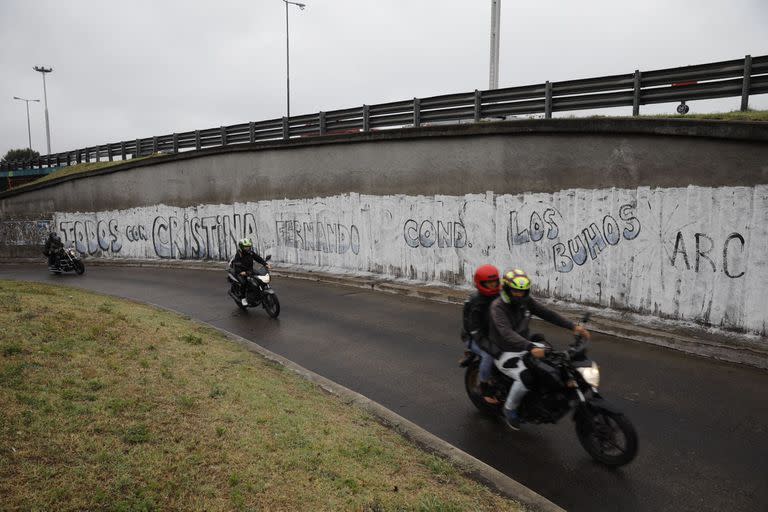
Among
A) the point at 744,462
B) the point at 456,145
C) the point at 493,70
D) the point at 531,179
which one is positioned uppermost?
the point at 493,70

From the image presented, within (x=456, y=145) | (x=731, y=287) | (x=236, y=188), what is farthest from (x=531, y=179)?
(x=236, y=188)

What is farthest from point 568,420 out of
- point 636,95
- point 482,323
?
point 636,95

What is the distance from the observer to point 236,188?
20984 mm

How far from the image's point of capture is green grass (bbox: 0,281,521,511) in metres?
3.51

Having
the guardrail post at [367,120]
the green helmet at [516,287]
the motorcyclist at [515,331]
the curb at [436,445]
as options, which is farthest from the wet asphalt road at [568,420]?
the guardrail post at [367,120]

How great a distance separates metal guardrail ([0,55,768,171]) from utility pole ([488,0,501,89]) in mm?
1819

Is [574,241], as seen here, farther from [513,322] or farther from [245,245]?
[245,245]

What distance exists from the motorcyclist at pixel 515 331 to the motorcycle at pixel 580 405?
111mm

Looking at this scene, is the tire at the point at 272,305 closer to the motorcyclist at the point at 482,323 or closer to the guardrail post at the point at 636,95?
the motorcyclist at the point at 482,323

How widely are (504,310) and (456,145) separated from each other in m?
8.97

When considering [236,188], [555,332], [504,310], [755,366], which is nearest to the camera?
[504,310]

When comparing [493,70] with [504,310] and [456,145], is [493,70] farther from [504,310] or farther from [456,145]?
[504,310]

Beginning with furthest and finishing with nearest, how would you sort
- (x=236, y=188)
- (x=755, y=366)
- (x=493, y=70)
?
1. (x=236, y=188)
2. (x=493, y=70)
3. (x=755, y=366)

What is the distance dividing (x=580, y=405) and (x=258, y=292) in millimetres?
8641
